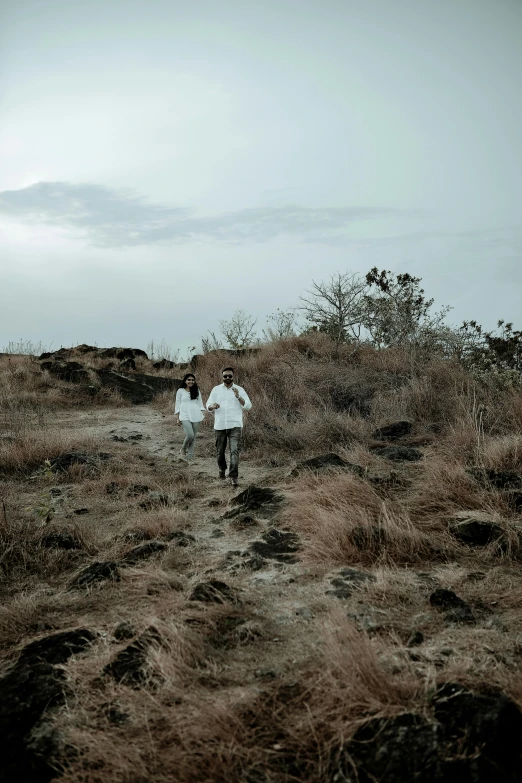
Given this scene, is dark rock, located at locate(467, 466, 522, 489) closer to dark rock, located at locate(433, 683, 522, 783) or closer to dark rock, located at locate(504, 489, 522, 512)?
dark rock, located at locate(504, 489, 522, 512)

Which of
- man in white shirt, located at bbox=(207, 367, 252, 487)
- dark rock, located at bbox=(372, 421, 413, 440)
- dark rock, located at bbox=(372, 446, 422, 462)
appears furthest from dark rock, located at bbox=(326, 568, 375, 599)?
dark rock, located at bbox=(372, 421, 413, 440)

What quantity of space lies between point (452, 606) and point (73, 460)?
19.3 ft

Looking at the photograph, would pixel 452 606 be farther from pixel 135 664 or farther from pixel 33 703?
pixel 33 703

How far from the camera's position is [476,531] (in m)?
4.76

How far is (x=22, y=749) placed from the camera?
246 cm

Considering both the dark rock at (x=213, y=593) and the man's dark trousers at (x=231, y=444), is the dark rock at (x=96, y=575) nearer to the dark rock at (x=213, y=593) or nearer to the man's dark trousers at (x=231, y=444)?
the dark rock at (x=213, y=593)

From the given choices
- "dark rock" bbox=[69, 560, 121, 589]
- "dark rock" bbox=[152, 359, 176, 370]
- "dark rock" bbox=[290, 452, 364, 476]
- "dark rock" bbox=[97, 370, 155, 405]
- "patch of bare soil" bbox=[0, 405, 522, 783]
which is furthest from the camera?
"dark rock" bbox=[152, 359, 176, 370]

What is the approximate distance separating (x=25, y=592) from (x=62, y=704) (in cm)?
168

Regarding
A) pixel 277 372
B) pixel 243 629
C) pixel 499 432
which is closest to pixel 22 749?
pixel 243 629

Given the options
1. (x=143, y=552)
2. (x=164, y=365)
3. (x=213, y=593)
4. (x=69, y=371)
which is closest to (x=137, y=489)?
(x=143, y=552)

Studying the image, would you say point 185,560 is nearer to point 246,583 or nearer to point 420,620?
point 246,583

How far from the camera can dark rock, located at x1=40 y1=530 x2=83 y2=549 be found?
510 cm

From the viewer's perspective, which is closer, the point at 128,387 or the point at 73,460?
the point at 73,460

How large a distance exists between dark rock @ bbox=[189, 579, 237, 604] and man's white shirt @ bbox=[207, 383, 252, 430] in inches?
163
